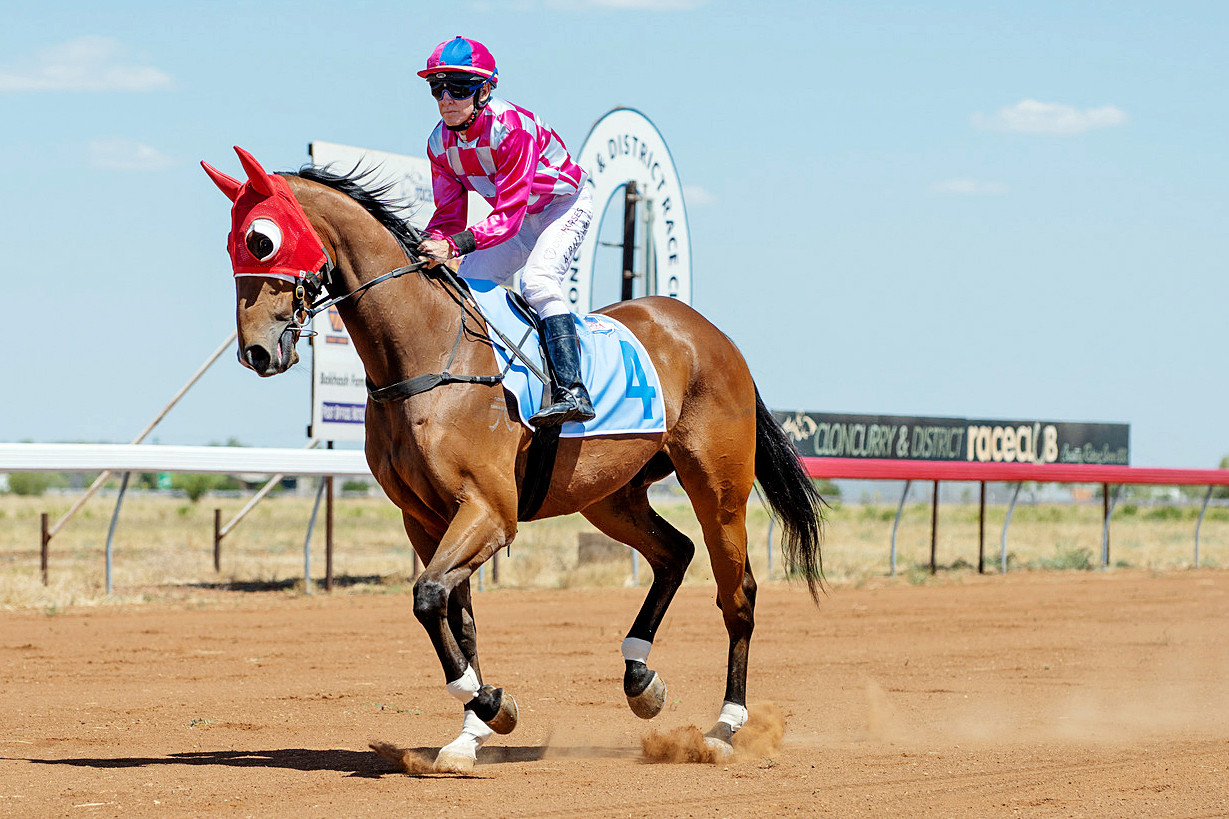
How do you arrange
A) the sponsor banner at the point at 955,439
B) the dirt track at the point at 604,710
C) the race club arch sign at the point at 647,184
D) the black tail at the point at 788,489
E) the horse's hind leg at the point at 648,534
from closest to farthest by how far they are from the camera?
the dirt track at the point at 604,710, the horse's hind leg at the point at 648,534, the black tail at the point at 788,489, the race club arch sign at the point at 647,184, the sponsor banner at the point at 955,439

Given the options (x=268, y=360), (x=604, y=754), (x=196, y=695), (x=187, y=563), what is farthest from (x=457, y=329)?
(x=187, y=563)

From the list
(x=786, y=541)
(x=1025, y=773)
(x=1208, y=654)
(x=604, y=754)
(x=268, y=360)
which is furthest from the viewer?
(x=1208, y=654)

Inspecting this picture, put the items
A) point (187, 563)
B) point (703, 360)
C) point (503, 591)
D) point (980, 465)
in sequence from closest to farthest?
1. point (703, 360)
2. point (503, 591)
3. point (980, 465)
4. point (187, 563)

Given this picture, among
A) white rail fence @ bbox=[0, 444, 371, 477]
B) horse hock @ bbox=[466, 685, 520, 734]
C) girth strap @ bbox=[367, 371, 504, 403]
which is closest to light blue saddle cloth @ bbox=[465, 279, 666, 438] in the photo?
girth strap @ bbox=[367, 371, 504, 403]

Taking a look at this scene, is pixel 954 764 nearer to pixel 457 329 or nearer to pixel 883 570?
pixel 457 329

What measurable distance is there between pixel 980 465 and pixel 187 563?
11589 mm

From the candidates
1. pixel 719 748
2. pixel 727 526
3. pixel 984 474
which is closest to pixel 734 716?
pixel 719 748

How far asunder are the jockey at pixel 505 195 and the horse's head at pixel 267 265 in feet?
2.13

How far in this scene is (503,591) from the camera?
597 inches

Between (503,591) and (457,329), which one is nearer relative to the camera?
(457,329)

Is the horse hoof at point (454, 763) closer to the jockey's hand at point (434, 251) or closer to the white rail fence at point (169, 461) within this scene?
the jockey's hand at point (434, 251)

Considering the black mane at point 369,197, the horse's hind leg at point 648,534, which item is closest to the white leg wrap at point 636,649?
the horse's hind leg at point 648,534

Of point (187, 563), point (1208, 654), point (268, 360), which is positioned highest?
point (268, 360)

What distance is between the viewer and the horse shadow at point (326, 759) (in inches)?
221
